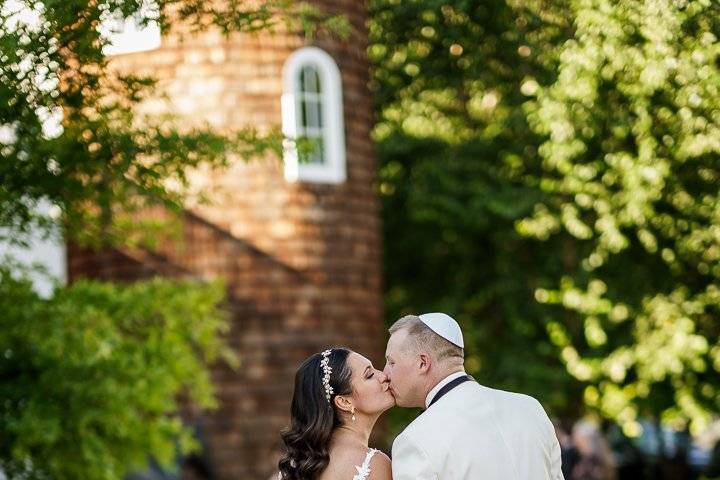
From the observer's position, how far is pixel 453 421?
6082mm

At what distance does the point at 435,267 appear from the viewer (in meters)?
22.5

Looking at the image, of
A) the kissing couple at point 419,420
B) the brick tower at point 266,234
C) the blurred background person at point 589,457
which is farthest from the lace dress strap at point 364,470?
the brick tower at point 266,234

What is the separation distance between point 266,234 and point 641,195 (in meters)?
5.48

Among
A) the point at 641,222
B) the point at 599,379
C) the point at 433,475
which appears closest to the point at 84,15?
the point at 433,475

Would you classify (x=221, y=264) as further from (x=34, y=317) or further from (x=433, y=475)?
(x=433, y=475)

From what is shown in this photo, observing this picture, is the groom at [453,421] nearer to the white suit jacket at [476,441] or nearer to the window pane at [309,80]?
the white suit jacket at [476,441]

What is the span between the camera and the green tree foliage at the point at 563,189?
12578 millimetres

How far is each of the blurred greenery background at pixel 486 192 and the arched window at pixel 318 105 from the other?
687mm

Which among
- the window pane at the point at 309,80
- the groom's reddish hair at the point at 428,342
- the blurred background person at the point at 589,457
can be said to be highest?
the window pane at the point at 309,80

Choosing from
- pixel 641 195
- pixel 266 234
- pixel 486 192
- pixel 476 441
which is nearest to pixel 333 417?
pixel 476 441

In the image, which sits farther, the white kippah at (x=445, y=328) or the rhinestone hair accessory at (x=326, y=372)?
the rhinestone hair accessory at (x=326, y=372)

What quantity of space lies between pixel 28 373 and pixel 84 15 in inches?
194

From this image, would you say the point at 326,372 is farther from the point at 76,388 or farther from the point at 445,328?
the point at 76,388

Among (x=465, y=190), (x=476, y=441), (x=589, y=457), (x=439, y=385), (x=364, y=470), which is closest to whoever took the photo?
(x=476, y=441)
